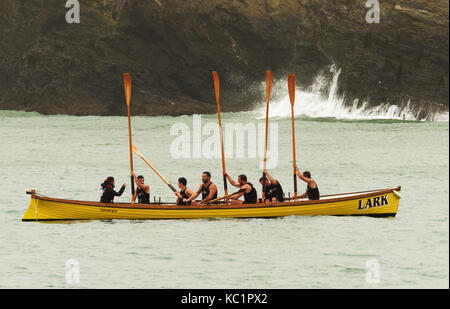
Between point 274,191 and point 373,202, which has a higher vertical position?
point 274,191

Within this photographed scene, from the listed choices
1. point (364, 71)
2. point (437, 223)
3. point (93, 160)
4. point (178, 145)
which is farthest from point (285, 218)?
point (364, 71)

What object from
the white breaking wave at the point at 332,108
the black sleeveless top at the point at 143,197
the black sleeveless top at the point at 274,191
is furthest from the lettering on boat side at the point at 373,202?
the white breaking wave at the point at 332,108

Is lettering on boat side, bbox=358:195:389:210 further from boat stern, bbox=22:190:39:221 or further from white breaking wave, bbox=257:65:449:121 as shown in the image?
white breaking wave, bbox=257:65:449:121

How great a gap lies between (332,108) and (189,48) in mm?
18324

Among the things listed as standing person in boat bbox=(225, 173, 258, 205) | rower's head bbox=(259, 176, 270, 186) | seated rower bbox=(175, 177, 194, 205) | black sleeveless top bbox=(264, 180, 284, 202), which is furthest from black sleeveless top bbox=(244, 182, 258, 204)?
seated rower bbox=(175, 177, 194, 205)

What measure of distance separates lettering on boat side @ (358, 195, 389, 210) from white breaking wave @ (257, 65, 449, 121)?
59008 mm

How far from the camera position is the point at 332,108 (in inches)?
3765

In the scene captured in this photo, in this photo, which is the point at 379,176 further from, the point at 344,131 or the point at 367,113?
the point at 367,113

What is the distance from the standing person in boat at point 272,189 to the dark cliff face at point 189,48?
67779 mm

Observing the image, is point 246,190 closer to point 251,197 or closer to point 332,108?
point 251,197

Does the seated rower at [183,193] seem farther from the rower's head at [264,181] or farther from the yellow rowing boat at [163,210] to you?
the rower's head at [264,181]

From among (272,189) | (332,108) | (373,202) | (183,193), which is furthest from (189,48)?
(183,193)

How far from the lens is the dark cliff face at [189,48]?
98.9m

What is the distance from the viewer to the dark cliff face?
325ft
